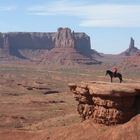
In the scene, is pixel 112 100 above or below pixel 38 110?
above

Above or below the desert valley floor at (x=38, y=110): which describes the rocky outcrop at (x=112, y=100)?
above

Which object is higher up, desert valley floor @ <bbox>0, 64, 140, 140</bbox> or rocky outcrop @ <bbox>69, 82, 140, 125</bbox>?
rocky outcrop @ <bbox>69, 82, 140, 125</bbox>

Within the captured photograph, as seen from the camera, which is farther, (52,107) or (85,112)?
(52,107)

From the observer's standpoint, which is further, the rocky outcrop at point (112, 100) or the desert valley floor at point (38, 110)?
the desert valley floor at point (38, 110)

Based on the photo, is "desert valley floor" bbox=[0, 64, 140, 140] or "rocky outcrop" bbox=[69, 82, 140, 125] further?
"desert valley floor" bbox=[0, 64, 140, 140]

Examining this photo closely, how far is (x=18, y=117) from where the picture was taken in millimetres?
65875

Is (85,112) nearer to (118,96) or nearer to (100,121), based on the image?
(100,121)

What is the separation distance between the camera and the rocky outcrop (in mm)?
31031

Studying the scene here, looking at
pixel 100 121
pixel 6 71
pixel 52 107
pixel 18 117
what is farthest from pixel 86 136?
pixel 6 71

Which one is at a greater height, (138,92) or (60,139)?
(138,92)

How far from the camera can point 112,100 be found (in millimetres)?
31438

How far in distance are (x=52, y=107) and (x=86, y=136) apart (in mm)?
47440

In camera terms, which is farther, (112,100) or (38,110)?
(38,110)

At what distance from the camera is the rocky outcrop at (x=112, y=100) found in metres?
31.0
